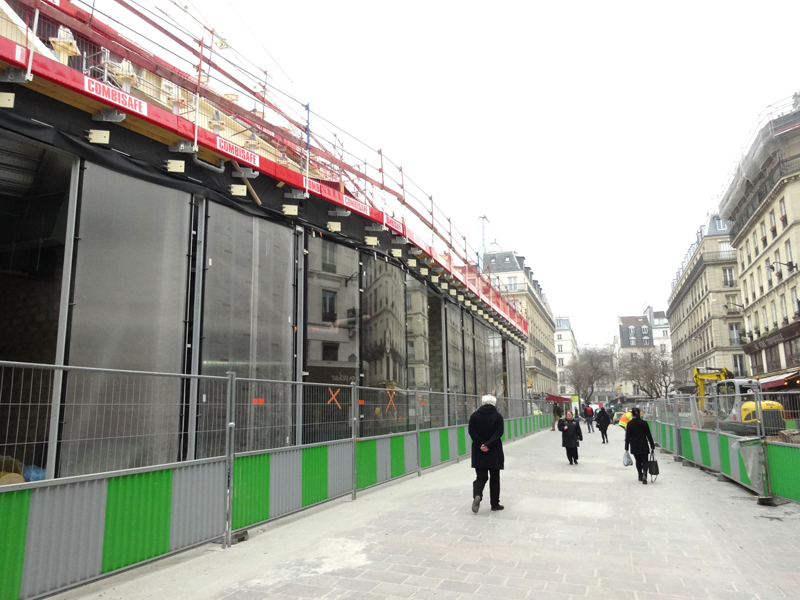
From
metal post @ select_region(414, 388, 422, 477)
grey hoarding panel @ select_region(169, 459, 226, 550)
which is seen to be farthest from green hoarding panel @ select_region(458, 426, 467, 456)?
grey hoarding panel @ select_region(169, 459, 226, 550)

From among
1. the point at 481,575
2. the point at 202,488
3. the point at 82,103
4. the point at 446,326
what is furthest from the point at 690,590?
the point at 446,326

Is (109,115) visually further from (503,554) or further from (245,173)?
(503,554)

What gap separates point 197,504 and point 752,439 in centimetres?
847

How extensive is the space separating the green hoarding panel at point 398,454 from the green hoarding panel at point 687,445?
7737mm

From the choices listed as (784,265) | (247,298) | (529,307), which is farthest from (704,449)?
(529,307)

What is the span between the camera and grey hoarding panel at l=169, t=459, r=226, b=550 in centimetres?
564

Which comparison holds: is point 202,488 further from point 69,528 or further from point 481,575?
point 481,575

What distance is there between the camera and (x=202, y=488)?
19.6ft

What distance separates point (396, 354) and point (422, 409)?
3.29 m

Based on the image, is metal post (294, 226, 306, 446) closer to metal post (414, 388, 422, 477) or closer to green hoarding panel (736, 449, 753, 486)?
→ metal post (414, 388, 422, 477)

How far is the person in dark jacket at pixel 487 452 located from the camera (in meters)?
8.16

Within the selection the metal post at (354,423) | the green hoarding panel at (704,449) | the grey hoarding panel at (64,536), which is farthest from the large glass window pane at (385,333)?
the green hoarding panel at (704,449)

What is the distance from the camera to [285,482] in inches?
292

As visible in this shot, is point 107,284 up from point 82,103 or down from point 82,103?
down
